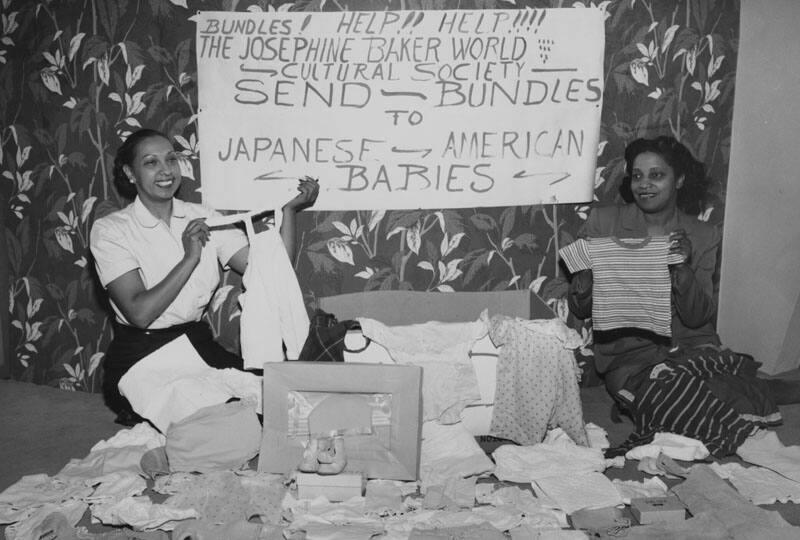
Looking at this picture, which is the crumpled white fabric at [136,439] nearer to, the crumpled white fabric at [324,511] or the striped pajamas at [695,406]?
the crumpled white fabric at [324,511]

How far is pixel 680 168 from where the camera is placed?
11.5 feet

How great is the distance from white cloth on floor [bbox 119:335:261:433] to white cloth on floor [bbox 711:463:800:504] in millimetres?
1639

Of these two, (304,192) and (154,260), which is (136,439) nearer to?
(154,260)

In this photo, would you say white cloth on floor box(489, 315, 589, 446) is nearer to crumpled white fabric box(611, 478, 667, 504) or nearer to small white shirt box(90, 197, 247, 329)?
crumpled white fabric box(611, 478, 667, 504)

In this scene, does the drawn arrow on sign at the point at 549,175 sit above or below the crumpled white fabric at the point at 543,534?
above

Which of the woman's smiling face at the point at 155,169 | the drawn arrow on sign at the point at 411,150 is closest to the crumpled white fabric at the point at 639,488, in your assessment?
the drawn arrow on sign at the point at 411,150

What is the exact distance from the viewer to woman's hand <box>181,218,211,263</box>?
123 inches

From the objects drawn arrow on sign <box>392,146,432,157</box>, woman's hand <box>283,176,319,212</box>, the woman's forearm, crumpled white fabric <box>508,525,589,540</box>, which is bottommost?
crumpled white fabric <box>508,525,589,540</box>

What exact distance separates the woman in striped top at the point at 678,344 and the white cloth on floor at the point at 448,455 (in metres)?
0.55

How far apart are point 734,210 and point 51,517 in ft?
9.74

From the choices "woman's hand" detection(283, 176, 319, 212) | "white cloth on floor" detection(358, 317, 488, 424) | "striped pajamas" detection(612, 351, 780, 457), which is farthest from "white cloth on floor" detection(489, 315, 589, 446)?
"woman's hand" detection(283, 176, 319, 212)

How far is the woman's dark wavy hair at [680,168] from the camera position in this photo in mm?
3439

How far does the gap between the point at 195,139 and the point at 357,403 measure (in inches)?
55.8

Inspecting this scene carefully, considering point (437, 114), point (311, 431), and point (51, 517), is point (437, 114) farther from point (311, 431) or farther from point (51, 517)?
point (51, 517)
